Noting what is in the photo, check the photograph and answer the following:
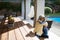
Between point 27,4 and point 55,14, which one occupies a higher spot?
point 27,4

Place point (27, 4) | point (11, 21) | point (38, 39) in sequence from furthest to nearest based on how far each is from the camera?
point (27, 4)
point (11, 21)
point (38, 39)

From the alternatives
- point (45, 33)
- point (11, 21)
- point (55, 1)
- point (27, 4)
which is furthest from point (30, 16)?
point (55, 1)

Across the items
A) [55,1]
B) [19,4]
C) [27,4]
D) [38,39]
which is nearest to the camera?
[38,39]

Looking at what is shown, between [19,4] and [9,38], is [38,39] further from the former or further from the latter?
[19,4]

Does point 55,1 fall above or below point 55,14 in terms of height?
above

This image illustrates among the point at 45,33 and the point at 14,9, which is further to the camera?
the point at 14,9

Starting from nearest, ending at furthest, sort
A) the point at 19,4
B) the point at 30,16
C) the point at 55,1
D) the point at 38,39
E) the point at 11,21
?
the point at 38,39 → the point at 11,21 → the point at 30,16 → the point at 19,4 → the point at 55,1

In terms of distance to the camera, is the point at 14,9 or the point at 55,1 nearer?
the point at 14,9

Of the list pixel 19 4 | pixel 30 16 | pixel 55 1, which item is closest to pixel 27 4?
pixel 30 16

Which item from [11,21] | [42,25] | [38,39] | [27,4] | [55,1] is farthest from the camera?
[55,1]

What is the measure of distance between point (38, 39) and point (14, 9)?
8.65m

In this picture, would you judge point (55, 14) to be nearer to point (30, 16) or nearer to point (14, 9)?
point (14, 9)

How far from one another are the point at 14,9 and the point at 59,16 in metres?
4.64

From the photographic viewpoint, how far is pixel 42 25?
4.12 meters
